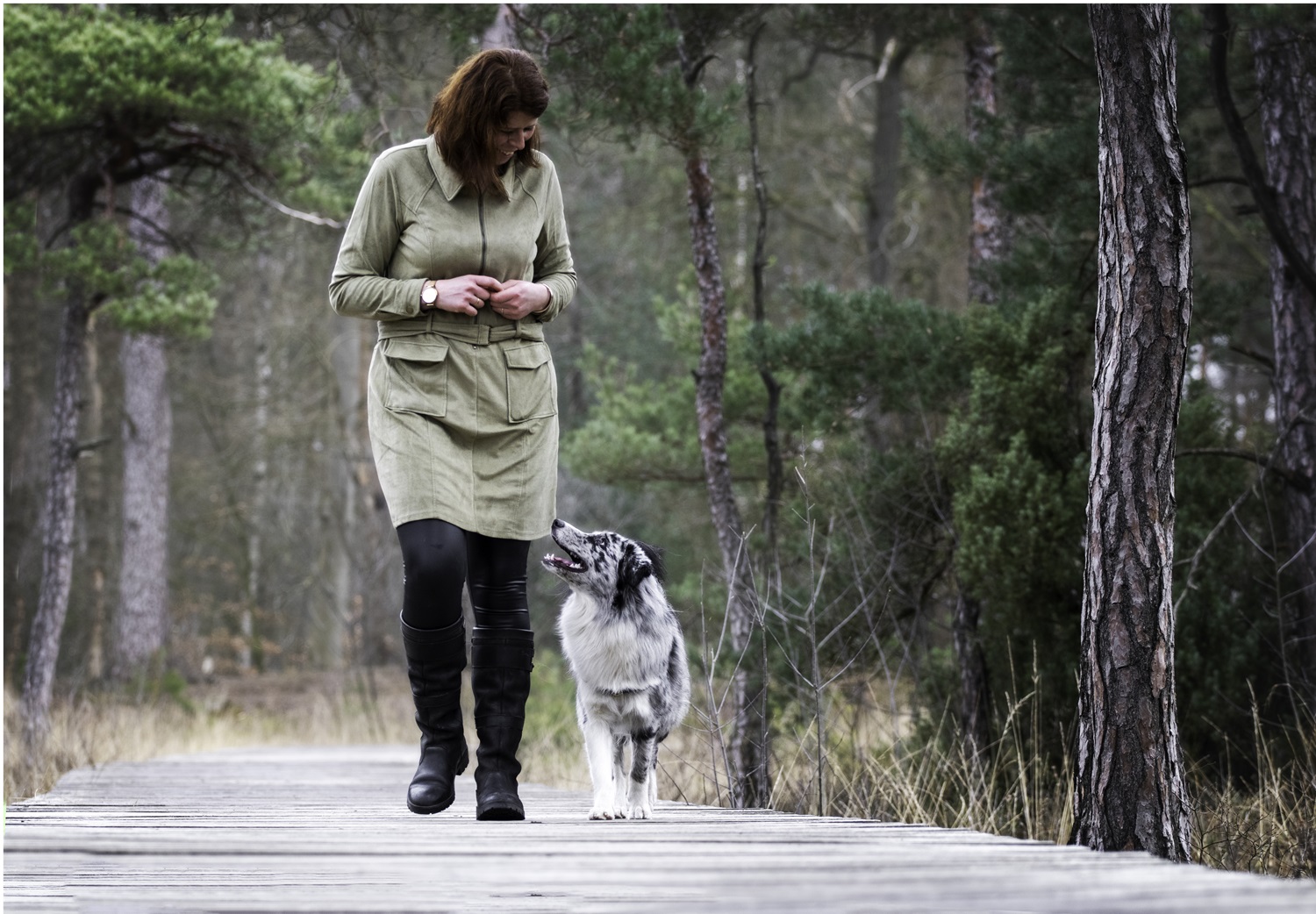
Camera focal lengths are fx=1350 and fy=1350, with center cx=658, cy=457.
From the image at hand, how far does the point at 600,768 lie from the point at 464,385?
4.02ft

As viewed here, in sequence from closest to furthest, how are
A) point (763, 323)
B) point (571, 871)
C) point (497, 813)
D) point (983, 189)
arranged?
1. point (571, 871)
2. point (497, 813)
3. point (763, 323)
4. point (983, 189)

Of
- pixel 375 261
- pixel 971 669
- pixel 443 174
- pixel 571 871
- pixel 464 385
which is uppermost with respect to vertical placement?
pixel 443 174

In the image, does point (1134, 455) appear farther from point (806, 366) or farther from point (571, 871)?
point (806, 366)

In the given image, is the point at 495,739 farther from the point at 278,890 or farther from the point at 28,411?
the point at 28,411

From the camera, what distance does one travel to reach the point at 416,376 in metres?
3.77

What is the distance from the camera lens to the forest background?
24.3 feet

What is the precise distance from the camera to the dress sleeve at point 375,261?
12.2ft

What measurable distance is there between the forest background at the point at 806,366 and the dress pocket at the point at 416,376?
4.51 feet

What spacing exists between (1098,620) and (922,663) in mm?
4187

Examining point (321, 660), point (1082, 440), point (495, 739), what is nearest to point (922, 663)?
point (1082, 440)

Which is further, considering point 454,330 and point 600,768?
point 600,768

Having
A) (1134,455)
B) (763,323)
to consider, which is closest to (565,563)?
(1134,455)

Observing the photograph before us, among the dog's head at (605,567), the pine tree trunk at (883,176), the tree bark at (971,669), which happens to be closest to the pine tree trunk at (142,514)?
the pine tree trunk at (883,176)

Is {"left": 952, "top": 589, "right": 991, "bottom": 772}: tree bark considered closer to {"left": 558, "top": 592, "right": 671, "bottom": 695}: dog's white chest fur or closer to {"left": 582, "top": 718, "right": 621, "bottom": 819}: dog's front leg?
{"left": 558, "top": 592, "right": 671, "bottom": 695}: dog's white chest fur
